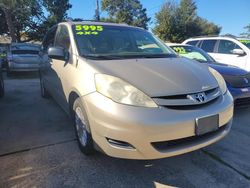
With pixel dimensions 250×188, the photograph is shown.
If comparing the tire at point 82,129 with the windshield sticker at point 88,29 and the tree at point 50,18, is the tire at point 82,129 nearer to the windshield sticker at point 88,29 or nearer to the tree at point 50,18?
the windshield sticker at point 88,29

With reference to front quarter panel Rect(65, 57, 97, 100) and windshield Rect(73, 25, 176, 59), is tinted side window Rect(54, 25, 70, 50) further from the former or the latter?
front quarter panel Rect(65, 57, 97, 100)

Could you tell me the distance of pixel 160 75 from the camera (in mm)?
2957

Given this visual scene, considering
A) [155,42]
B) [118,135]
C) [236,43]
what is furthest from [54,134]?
[236,43]

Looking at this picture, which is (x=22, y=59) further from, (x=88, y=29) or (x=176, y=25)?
(x=176, y=25)

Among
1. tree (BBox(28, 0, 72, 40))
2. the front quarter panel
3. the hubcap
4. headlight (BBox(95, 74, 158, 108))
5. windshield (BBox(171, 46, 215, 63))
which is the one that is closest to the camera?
headlight (BBox(95, 74, 158, 108))

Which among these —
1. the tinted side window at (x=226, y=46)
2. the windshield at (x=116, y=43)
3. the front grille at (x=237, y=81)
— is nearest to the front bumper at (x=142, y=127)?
the windshield at (x=116, y=43)

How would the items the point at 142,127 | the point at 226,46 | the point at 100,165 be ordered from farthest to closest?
the point at 226,46, the point at 100,165, the point at 142,127

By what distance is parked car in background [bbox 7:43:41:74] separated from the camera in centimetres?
1060

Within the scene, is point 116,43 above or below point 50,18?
below

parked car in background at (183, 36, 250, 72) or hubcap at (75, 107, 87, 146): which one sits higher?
parked car in background at (183, 36, 250, 72)

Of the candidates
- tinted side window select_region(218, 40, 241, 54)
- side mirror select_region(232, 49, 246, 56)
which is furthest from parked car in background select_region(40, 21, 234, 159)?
tinted side window select_region(218, 40, 241, 54)

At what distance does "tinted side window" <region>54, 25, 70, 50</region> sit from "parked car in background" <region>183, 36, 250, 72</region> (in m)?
5.37

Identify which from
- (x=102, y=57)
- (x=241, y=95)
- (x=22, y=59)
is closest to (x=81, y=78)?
(x=102, y=57)

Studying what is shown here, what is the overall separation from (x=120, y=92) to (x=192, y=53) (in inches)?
180
